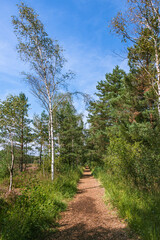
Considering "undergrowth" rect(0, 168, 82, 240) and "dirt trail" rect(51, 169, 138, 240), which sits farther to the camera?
"dirt trail" rect(51, 169, 138, 240)

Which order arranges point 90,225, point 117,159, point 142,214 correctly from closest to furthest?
point 142,214 → point 90,225 → point 117,159

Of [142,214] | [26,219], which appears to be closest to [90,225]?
[142,214]

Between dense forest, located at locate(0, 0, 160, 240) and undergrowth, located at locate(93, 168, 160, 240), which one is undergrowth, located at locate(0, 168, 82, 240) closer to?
dense forest, located at locate(0, 0, 160, 240)

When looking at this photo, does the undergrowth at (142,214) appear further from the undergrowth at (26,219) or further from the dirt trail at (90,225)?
the undergrowth at (26,219)

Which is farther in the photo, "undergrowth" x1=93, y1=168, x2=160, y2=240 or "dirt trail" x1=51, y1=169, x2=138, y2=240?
"dirt trail" x1=51, y1=169, x2=138, y2=240

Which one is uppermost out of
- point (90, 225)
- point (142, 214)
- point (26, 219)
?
point (26, 219)

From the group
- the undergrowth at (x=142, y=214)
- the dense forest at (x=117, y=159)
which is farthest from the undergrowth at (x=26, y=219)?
the undergrowth at (x=142, y=214)

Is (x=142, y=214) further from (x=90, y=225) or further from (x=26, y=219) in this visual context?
(x=26, y=219)

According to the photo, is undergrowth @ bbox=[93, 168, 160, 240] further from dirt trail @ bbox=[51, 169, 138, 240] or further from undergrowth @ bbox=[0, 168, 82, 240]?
undergrowth @ bbox=[0, 168, 82, 240]

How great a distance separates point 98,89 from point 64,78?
1121 cm

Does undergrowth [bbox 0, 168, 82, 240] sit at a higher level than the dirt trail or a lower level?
higher

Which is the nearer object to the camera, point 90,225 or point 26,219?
point 26,219

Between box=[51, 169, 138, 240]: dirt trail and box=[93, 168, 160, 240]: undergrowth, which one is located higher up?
box=[93, 168, 160, 240]: undergrowth

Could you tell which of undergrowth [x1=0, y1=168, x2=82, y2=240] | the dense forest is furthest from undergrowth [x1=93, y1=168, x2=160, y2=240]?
undergrowth [x1=0, y1=168, x2=82, y2=240]
